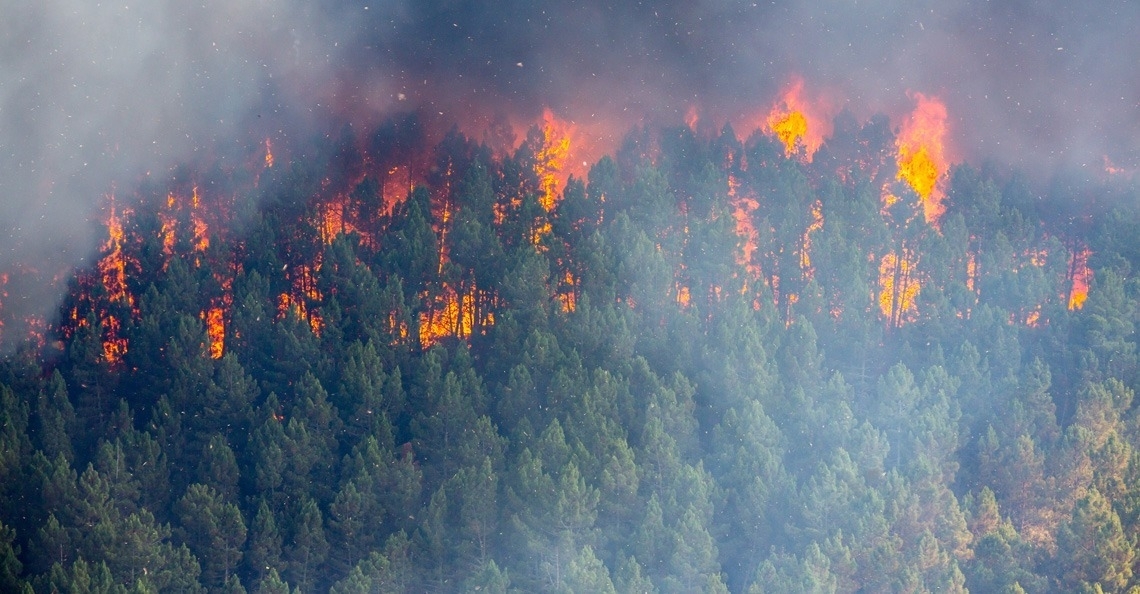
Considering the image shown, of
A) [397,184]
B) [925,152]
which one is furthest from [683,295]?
[925,152]

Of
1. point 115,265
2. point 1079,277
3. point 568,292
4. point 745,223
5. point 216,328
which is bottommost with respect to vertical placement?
point 216,328

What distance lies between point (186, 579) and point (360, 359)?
23.6 feet

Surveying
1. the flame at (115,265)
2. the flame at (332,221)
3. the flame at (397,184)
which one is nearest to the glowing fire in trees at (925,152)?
the flame at (397,184)

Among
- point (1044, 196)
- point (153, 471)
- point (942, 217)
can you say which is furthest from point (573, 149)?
point (153, 471)

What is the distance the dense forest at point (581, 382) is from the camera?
3509cm

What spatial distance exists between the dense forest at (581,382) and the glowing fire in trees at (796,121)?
163cm

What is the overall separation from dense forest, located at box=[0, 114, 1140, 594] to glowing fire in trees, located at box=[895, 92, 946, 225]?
0.60 m

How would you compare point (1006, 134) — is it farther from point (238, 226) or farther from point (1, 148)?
point (1, 148)

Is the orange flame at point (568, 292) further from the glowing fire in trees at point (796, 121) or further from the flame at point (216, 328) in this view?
the glowing fire in trees at point (796, 121)

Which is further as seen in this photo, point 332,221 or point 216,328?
point 332,221

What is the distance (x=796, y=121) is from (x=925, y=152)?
4082 mm

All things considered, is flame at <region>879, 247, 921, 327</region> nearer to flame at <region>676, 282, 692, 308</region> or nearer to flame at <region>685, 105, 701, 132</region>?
flame at <region>676, 282, 692, 308</region>

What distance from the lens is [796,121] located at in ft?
168

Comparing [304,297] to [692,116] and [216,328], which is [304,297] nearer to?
[216,328]
